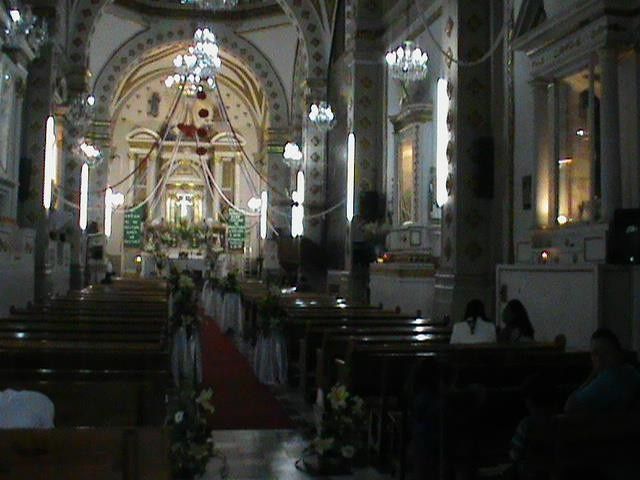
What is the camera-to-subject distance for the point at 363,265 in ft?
50.4

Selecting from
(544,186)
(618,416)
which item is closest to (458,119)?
(544,186)

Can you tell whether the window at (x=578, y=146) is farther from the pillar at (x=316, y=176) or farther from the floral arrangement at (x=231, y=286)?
the pillar at (x=316, y=176)

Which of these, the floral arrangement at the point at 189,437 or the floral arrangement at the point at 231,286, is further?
the floral arrangement at the point at 231,286

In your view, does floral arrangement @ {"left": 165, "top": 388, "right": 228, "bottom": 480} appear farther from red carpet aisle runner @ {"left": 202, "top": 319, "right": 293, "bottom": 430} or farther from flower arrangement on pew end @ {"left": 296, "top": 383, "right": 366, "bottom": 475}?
red carpet aisle runner @ {"left": 202, "top": 319, "right": 293, "bottom": 430}

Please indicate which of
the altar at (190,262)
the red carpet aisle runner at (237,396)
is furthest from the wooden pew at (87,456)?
Result: the altar at (190,262)

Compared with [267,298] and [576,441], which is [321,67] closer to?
[267,298]

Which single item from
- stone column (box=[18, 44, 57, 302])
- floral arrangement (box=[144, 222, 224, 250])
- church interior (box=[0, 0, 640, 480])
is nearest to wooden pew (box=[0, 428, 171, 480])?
church interior (box=[0, 0, 640, 480])

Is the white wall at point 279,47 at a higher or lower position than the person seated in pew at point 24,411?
higher

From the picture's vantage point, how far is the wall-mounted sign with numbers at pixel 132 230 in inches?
1173

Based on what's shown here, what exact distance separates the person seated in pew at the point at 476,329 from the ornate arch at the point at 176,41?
18941 mm

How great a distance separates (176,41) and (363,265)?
12028mm

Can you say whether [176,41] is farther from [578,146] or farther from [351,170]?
[578,146]

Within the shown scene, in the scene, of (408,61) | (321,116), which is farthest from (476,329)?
(321,116)

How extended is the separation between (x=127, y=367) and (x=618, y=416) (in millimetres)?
3004
